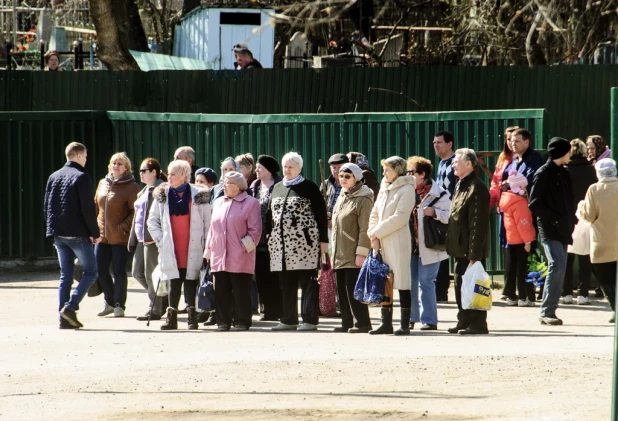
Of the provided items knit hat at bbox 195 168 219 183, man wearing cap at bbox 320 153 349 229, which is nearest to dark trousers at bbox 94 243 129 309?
knit hat at bbox 195 168 219 183

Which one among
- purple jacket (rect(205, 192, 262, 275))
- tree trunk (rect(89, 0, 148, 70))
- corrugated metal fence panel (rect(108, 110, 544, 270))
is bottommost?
purple jacket (rect(205, 192, 262, 275))

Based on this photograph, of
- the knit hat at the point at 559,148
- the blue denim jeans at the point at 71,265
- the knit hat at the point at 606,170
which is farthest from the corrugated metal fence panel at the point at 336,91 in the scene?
the blue denim jeans at the point at 71,265

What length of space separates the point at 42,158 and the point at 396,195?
7321 millimetres

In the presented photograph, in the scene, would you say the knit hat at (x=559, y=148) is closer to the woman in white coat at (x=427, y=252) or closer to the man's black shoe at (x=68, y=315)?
the woman in white coat at (x=427, y=252)

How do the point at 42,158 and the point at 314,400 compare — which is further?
the point at 42,158

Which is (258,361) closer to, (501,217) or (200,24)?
(501,217)

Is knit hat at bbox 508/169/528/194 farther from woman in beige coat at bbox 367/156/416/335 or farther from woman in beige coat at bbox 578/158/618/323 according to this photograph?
woman in beige coat at bbox 367/156/416/335

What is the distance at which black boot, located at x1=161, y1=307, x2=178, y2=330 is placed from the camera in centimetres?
1186

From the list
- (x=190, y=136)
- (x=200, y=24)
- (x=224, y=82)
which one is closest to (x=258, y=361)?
(x=190, y=136)

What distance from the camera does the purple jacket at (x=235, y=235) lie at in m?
11.7

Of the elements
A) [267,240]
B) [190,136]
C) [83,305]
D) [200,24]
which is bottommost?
[83,305]

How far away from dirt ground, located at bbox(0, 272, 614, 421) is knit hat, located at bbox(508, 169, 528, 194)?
1527 mm

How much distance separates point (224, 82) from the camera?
691 inches

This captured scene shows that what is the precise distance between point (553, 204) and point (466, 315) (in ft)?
4.63
